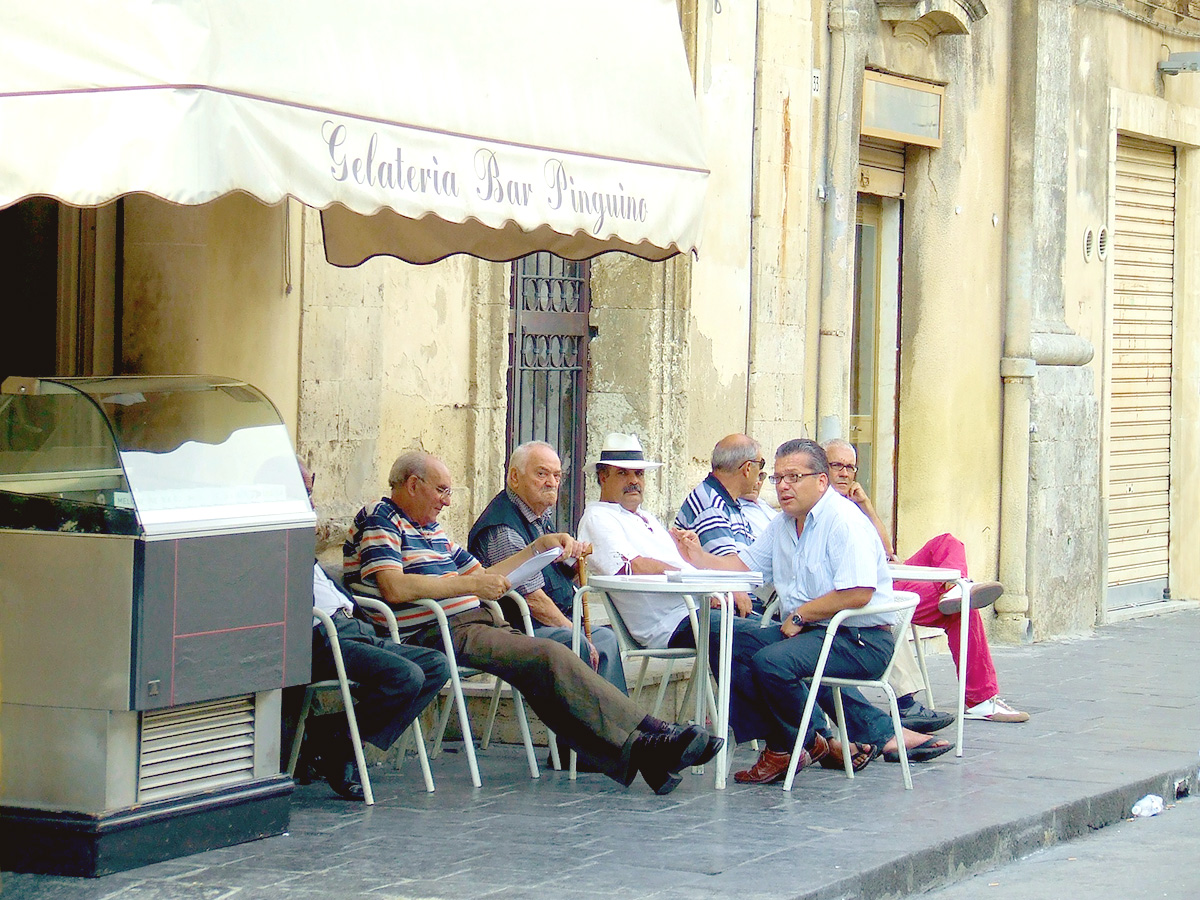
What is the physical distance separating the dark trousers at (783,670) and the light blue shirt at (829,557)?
3.8 inches

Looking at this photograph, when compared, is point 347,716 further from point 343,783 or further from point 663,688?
point 663,688

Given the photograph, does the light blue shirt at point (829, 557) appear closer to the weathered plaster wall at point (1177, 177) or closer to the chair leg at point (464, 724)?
the chair leg at point (464, 724)

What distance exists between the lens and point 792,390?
10.7 meters

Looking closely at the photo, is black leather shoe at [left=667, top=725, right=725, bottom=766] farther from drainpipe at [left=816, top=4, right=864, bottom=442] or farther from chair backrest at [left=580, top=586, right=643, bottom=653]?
drainpipe at [left=816, top=4, right=864, bottom=442]

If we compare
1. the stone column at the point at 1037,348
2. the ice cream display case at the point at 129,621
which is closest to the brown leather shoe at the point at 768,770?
the ice cream display case at the point at 129,621

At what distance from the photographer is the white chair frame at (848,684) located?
6.88 metres

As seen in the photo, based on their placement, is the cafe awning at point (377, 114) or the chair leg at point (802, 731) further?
the chair leg at point (802, 731)

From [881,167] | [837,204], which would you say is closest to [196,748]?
[837,204]

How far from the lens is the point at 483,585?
22.5ft

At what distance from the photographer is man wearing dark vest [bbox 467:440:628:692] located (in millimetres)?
7270

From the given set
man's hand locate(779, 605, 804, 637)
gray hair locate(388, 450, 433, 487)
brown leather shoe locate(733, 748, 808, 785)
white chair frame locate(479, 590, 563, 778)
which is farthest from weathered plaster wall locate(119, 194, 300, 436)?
brown leather shoe locate(733, 748, 808, 785)

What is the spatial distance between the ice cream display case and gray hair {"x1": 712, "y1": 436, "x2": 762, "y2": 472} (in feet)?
8.96

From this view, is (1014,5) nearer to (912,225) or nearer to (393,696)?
(912,225)

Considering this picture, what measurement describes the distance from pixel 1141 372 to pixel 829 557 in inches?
320
